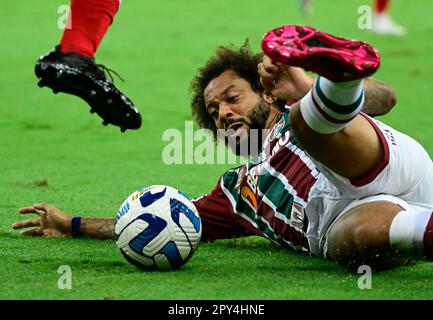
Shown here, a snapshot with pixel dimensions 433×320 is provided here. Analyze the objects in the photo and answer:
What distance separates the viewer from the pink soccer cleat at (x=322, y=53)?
3135mm

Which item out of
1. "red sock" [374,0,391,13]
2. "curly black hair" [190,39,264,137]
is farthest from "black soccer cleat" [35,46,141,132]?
"red sock" [374,0,391,13]

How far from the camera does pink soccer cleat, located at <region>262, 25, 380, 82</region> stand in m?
3.13

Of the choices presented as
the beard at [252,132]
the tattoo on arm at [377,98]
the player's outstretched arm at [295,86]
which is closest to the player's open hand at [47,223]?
the beard at [252,132]

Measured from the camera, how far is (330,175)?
3.54 metres

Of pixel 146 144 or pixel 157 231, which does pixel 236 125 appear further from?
pixel 146 144

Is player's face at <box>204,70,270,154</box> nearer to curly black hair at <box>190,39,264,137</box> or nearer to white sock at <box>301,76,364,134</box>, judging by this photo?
curly black hair at <box>190,39,264,137</box>

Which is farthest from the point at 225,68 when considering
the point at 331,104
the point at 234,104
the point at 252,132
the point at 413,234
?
the point at 413,234

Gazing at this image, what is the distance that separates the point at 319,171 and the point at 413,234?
0.60 metres

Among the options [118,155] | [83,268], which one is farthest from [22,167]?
[83,268]

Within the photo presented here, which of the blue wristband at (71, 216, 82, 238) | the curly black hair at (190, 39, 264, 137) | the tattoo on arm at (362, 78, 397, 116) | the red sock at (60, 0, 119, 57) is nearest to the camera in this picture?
the tattoo on arm at (362, 78, 397, 116)

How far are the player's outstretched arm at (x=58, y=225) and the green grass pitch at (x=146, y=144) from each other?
0.27 feet

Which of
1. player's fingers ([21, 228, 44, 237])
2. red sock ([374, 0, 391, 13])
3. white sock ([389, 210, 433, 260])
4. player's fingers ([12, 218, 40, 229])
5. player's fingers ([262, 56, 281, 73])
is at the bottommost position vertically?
player's fingers ([21, 228, 44, 237])

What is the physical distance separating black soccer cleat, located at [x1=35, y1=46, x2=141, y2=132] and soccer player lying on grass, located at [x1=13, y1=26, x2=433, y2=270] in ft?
1.60

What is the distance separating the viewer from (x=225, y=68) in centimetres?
479
